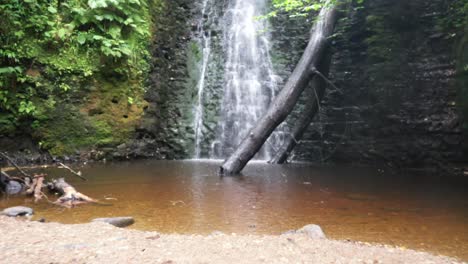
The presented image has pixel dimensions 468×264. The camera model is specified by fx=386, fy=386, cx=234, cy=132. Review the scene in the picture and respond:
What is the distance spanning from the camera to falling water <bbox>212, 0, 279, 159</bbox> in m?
10.2

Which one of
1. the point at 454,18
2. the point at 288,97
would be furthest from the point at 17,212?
the point at 454,18

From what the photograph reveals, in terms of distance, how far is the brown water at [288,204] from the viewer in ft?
12.2

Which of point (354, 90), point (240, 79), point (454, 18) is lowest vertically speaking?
point (354, 90)

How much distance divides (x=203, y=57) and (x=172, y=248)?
367 inches

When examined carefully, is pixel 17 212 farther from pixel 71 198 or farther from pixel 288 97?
pixel 288 97

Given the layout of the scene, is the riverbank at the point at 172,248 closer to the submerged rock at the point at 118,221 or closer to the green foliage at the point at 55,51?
the submerged rock at the point at 118,221

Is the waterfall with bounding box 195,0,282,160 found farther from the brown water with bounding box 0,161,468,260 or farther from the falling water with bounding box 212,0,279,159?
the brown water with bounding box 0,161,468,260

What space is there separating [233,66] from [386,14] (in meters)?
4.47

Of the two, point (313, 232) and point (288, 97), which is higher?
point (288, 97)

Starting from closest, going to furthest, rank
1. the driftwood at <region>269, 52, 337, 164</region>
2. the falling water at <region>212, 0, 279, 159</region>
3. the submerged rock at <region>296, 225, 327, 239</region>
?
the submerged rock at <region>296, 225, 327, 239</region>, the driftwood at <region>269, 52, 337, 164</region>, the falling water at <region>212, 0, 279, 159</region>

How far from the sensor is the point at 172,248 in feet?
9.66

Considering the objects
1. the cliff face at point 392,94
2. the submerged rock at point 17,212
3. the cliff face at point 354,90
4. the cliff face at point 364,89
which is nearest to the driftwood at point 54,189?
the submerged rock at point 17,212

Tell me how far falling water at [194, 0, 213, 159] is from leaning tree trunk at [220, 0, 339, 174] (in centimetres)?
341

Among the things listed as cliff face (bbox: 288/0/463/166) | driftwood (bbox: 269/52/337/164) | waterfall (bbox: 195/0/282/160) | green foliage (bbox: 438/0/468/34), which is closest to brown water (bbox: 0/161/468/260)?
cliff face (bbox: 288/0/463/166)
